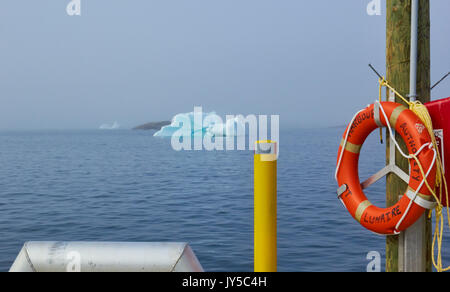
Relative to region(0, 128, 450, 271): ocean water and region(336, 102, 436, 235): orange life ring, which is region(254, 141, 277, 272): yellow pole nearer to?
region(336, 102, 436, 235): orange life ring

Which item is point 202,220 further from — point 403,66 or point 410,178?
point 403,66

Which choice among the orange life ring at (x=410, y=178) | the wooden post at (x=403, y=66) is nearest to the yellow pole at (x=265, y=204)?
the orange life ring at (x=410, y=178)

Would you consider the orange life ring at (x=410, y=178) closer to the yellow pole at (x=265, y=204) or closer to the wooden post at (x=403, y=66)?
the wooden post at (x=403, y=66)

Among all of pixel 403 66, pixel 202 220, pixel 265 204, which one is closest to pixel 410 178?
pixel 403 66

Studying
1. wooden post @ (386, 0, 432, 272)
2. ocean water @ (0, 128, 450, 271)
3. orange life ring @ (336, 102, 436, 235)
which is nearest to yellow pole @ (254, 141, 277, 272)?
orange life ring @ (336, 102, 436, 235)

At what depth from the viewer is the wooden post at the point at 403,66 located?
358 cm

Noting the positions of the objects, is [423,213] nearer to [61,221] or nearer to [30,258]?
[30,258]

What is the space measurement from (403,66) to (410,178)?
2.78 feet

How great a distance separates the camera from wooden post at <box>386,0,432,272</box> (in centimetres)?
358

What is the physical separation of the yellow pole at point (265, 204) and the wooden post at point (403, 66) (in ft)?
4.36

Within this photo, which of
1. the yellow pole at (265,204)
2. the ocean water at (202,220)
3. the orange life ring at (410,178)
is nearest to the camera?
the yellow pole at (265,204)
